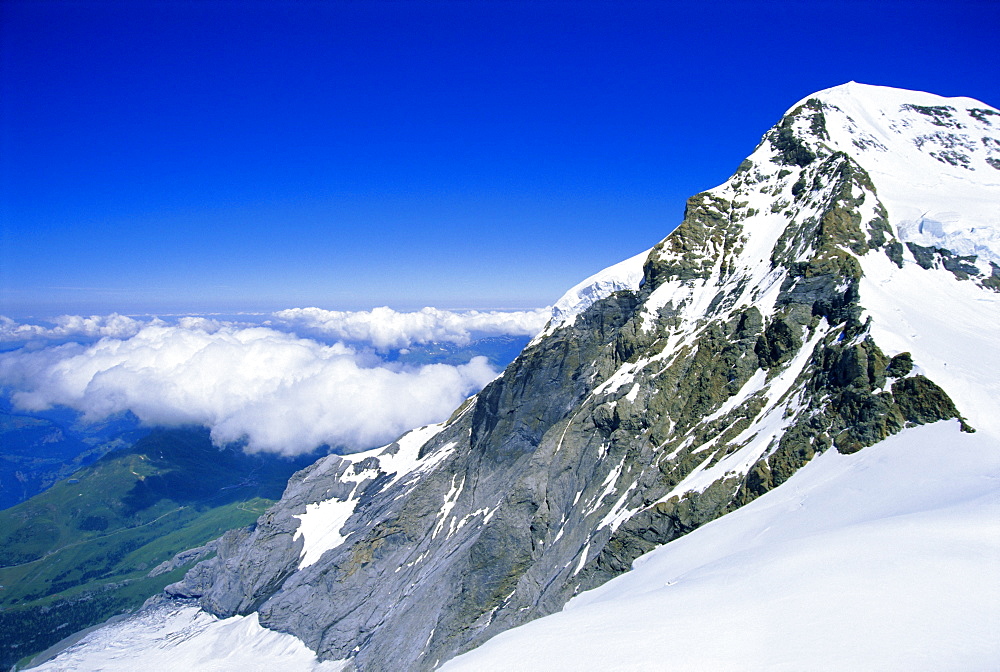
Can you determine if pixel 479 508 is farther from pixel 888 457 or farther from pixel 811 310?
pixel 888 457

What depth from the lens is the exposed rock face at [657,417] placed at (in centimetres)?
3769

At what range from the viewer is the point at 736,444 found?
41469 millimetres

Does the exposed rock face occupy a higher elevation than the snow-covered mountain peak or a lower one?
lower

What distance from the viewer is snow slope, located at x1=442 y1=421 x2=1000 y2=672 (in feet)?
36.0

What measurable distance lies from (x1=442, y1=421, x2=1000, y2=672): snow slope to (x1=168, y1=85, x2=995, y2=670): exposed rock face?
10503mm

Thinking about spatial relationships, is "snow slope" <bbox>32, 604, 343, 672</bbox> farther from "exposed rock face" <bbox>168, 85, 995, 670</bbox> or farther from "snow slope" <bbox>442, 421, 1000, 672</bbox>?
"snow slope" <bbox>442, 421, 1000, 672</bbox>

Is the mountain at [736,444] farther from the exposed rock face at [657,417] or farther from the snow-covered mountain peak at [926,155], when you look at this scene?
the snow-covered mountain peak at [926,155]

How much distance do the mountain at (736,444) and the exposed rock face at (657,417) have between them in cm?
29

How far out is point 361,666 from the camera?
7175 centimetres

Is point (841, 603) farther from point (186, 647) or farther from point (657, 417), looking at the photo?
point (186, 647)

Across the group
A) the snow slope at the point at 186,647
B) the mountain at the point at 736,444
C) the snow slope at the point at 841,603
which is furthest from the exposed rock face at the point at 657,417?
the snow slope at the point at 841,603

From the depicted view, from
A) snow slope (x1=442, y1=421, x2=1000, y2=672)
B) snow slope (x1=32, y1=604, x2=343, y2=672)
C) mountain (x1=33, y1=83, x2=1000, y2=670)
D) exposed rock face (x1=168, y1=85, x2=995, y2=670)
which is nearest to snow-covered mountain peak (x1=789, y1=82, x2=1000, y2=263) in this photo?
mountain (x1=33, y1=83, x2=1000, y2=670)

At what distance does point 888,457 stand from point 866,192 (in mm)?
41007

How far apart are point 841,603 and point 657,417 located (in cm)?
4210
